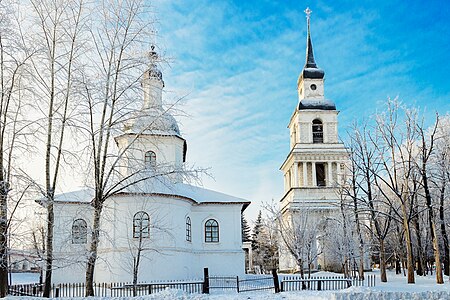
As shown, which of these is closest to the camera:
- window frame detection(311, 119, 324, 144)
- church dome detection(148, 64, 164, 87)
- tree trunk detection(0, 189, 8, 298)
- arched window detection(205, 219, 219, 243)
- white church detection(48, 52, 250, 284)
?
tree trunk detection(0, 189, 8, 298)

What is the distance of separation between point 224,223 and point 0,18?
20.1 meters

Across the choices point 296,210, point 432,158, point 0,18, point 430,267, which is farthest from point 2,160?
point 430,267

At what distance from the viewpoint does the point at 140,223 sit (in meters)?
26.4

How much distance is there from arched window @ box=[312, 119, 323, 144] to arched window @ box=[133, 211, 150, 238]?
84.3 feet

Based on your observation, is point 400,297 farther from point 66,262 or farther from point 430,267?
point 430,267

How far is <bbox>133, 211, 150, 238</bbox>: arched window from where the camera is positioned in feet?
87.0

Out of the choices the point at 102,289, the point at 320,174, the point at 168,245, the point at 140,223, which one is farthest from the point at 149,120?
the point at 320,174

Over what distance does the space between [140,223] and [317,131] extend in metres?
26.6

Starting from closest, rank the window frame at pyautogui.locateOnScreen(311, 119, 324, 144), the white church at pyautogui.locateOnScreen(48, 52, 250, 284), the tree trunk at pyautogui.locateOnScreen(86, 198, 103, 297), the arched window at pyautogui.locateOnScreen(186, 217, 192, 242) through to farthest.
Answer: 1. the tree trunk at pyautogui.locateOnScreen(86, 198, 103, 297)
2. the white church at pyautogui.locateOnScreen(48, 52, 250, 284)
3. the arched window at pyautogui.locateOnScreen(186, 217, 192, 242)
4. the window frame at pyautogui.locateOnScreen(311, 119, 324, 144)

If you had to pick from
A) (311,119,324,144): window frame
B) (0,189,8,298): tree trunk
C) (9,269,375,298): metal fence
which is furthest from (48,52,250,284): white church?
(311,119,324,144): window frame

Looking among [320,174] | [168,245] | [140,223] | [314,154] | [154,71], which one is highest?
[314,154]

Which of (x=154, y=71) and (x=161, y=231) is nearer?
(x=154, y=71)

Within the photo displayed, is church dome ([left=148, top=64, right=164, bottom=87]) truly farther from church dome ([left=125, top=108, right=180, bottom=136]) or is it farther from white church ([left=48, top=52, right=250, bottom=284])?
white church ([left=48, top=52, right=250, bottom=284])

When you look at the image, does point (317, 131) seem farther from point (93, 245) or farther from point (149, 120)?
point (93, 245)
